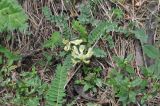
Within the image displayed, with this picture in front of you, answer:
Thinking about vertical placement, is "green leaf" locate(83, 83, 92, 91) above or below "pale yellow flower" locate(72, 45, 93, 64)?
below

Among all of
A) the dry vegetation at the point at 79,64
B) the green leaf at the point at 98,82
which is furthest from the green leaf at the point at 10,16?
the green leaf at the point at 98,82

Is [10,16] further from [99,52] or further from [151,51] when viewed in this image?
[151,51]

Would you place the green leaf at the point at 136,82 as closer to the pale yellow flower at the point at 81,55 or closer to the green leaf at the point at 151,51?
the green leaf at the point at 151,51

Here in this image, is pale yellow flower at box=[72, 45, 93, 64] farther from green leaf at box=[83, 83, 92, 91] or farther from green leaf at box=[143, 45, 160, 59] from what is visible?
green leaf at box=[143, 45, 160, 59]

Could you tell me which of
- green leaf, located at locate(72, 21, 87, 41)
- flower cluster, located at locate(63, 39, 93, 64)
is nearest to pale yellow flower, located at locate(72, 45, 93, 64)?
flower cluster, located at locate(63, 39, 93, 64)

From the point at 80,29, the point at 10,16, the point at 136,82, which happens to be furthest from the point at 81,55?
the point at 10,16

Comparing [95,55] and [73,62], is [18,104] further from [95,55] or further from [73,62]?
[95,55]
